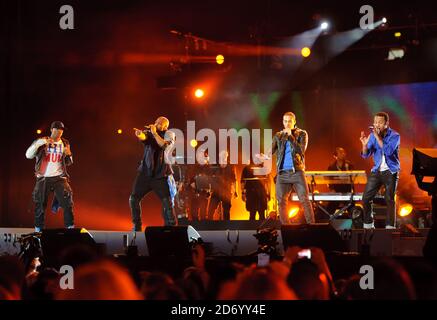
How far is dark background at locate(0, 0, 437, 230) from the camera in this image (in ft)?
58.3

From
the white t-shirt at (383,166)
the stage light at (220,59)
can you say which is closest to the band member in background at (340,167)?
the stage light at (220,59)

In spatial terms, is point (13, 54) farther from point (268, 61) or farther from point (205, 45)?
point (268, 61)

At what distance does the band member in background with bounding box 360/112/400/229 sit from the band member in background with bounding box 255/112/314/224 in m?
0.96

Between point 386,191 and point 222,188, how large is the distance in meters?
6.64

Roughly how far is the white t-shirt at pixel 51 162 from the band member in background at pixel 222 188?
587 centimetres

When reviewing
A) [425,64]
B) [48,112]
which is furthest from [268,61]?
[48,112]

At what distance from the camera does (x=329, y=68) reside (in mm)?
18266

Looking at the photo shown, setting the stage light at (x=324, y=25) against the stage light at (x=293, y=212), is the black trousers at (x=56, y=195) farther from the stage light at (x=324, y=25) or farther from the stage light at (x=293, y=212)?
the stage light at (x=324, y=25)

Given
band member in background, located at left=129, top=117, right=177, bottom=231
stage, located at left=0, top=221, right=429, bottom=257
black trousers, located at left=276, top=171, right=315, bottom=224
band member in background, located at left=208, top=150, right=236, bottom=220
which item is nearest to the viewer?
stage, located at left=0, top=221, right=429, bottom=257

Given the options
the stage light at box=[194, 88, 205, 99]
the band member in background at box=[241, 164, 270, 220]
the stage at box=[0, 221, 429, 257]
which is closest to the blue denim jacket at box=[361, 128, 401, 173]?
the stage at box=[0, 221, 429, 257]

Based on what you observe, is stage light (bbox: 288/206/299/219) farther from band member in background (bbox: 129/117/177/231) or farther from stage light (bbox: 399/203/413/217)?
band member in background (bbox: 129/117/177/231)

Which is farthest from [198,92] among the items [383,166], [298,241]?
[298,241]

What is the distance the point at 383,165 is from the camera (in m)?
10.7

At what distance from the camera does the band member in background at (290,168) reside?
35.8 feet
